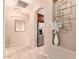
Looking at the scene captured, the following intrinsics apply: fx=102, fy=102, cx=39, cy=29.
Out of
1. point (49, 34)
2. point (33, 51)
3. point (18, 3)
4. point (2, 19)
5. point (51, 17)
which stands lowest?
point (33, 51)

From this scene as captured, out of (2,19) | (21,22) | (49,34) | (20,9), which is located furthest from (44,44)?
(2,19)

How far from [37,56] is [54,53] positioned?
0.91ft

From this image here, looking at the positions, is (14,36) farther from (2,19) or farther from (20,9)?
(2,19)

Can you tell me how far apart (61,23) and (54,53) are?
499 mm

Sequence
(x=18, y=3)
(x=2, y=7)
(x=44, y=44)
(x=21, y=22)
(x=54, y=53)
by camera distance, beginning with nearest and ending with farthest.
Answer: (x=2, y=7) → (x=18, y=3) → (x=21, y=22) → (x=54, y=53) → (x=44, y=44)

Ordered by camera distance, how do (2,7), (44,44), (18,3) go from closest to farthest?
(2,7) < (18,3) < (44,44)

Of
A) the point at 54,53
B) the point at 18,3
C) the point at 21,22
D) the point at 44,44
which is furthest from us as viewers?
the point at 44,44

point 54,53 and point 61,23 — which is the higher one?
point 61,23

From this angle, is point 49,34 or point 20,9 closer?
point 20,9

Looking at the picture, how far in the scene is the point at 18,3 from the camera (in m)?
1.22

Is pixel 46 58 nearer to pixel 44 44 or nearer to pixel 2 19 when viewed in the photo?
pixel 44 44

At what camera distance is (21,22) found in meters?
1.44

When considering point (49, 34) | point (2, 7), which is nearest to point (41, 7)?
point (49, 34)

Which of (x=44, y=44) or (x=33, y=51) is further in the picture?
(x=44, y=44)
